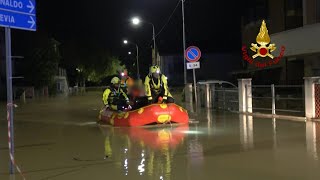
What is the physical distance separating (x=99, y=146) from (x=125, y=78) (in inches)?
337

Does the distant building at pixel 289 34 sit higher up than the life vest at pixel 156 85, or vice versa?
the distant building at pixel 289 34

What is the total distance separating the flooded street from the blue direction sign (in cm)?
288

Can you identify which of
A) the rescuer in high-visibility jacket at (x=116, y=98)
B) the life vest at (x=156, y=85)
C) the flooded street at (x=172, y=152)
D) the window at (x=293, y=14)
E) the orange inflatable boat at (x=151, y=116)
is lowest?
the flooded street at (x=172, y=152)

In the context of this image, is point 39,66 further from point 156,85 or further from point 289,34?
point 156,85

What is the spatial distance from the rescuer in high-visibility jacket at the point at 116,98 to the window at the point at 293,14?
19.1m

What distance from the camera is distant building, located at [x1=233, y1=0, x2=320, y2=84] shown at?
24.5 meters

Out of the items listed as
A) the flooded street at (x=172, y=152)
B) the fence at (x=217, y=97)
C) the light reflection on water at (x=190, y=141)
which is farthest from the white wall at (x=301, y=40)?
the flooded street at (x=172, y=152)

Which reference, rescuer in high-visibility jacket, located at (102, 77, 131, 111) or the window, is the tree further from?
rescuer in high-visibility jacket, located at (102, 77, 131, 111)

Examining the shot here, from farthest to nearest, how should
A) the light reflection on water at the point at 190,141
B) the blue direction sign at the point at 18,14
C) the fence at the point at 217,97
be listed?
1. the fence at the point at 217,97
2. the light reflection on water at the point at 190,141
3. the blue direction sign at the point at 18,14

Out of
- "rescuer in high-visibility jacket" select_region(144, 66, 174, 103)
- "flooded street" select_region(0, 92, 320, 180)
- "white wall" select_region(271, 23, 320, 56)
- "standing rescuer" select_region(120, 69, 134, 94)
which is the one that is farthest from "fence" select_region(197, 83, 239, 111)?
"rescuer in high-visibility jacket" select_region(144, 66, 174, 103)

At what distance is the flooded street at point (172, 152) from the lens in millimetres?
9234

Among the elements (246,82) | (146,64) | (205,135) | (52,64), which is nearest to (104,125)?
(205,135)

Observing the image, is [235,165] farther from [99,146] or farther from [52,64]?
[52,64]

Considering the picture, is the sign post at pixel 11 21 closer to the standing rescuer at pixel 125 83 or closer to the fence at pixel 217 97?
the standing rescuer at pixel 125 83
